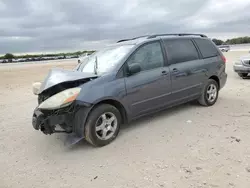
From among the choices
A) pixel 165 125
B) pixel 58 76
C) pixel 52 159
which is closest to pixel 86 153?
pixel 52 159

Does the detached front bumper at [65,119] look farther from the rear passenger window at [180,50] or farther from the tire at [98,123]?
the rear passenger window at [180,50]

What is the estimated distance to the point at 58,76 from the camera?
416 cm

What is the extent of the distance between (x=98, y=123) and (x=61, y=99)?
0.77 metres

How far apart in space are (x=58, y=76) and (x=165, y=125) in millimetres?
2319

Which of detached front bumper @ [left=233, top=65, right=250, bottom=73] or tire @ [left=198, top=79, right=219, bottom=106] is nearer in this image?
tire @ [left=198, top=79, right=219, bottom=106]

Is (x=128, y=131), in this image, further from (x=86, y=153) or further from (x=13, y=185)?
(x=13, y=185)

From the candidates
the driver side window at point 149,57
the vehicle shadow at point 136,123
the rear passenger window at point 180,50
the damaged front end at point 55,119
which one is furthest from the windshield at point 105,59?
the vehicle shadow at point 136,123

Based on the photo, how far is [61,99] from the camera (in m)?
3.56

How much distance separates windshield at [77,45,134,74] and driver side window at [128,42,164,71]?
8.3 inches

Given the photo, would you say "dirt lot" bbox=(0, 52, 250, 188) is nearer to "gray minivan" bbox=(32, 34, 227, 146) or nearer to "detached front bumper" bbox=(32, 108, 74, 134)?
"gray minivan" bbox=(32, 34, 227, 146)

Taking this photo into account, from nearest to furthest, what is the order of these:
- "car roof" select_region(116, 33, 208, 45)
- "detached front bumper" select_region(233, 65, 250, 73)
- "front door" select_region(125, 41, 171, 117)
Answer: "front door" select_region(125, 41, 171, 117), "car roof" select_region(116, 33, 208, 45), "detached front bumper" select_region(233, 65, 250, 73)

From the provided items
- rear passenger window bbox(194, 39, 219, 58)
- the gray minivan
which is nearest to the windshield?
the gray minivan

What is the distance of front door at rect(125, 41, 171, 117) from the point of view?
4262 mm

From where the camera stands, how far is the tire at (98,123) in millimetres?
3748
